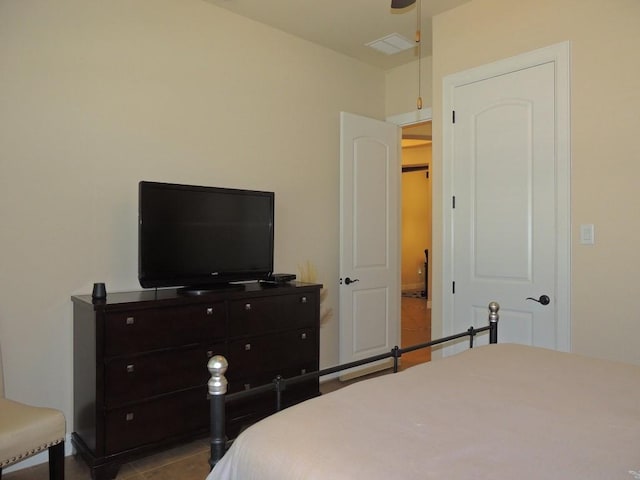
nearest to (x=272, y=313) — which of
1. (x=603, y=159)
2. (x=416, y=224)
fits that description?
(x=603, y=159)

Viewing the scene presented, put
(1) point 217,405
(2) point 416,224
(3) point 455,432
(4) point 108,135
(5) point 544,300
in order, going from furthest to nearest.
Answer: (2) point 416,224
(5) point 544,300
(4) point 108,135
(1) point 217,405
(3) point 455,432

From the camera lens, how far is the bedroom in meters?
2.63

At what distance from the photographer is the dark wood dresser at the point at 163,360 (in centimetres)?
246

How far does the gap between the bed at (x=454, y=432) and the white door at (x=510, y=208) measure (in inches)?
53.6

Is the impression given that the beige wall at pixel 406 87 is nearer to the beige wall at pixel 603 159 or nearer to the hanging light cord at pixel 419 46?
the hanging light cord at pixel 419 46

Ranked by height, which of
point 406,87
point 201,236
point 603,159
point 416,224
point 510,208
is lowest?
point 201,236

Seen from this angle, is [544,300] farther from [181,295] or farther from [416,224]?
[416,224]

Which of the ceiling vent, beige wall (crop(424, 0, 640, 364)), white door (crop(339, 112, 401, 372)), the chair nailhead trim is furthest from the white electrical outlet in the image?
the chair nailhead trim

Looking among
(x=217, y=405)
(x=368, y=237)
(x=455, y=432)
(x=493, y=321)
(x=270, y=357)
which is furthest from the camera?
(x=368, y=237)

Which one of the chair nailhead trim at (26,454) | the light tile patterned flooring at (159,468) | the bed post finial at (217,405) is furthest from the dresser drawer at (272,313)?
the bed post finial at (217,405)

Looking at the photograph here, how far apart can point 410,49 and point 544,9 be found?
136cm

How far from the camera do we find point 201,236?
302 cm

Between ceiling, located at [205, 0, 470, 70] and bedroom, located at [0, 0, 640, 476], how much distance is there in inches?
6.1

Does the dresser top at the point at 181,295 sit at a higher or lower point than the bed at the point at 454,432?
higher
